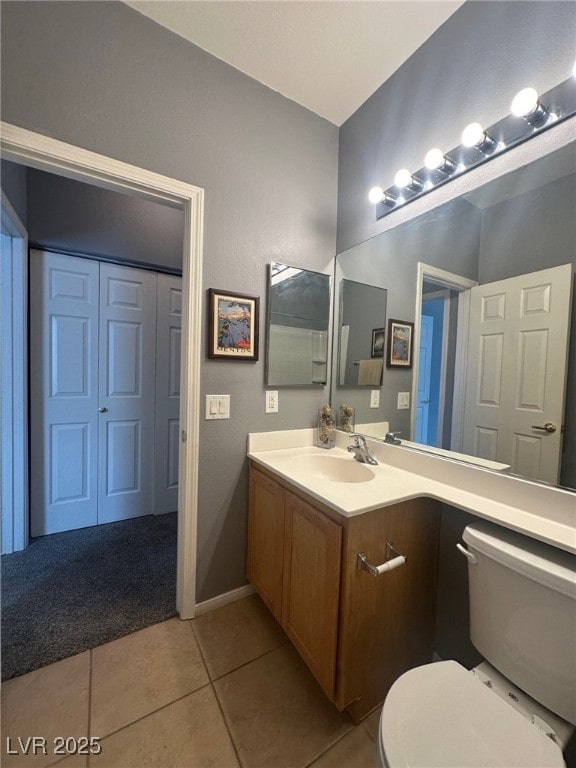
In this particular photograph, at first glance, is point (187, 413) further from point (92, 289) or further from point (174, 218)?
point (174, 218)

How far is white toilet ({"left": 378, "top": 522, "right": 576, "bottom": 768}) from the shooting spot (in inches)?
25.6

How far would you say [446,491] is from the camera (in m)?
1.12

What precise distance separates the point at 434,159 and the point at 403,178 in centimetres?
15

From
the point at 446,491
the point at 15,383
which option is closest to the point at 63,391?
the point at 15,383

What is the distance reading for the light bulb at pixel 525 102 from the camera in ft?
3.04

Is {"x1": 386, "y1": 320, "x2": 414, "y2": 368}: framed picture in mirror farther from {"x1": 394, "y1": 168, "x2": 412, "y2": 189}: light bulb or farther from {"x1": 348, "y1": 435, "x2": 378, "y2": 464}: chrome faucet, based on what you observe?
{"x1": 394, "y1": 168, "x2": 412, "y2": 189}: light bulb

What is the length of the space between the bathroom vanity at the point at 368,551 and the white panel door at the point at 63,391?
162 centimetres

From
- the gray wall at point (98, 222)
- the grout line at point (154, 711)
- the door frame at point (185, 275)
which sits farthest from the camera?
the gray wall at point (98, 222)

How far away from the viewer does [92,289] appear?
2.12 m

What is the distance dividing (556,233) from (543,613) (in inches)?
43.6

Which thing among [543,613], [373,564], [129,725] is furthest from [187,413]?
[543,613]

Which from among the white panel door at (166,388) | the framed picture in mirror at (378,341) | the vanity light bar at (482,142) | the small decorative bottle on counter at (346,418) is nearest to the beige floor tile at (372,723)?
the small decorative bottle on counter at (346,418)

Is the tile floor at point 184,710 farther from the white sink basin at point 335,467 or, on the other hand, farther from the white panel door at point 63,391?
the white panel door at point 63,391

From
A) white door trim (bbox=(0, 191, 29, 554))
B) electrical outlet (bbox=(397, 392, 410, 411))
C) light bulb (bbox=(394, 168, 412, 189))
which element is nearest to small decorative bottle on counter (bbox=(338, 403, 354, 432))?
electrical outlet (bbox=(397, 392, 410, 411))
